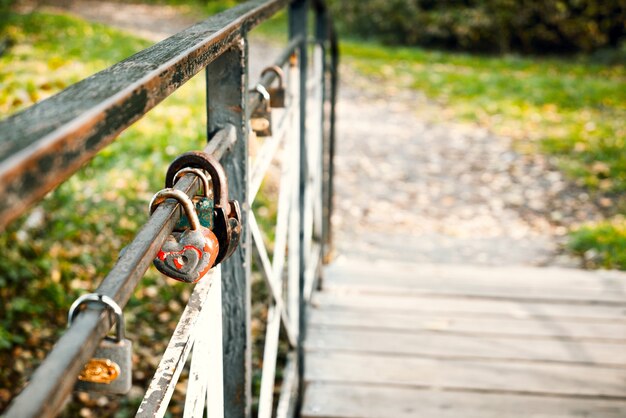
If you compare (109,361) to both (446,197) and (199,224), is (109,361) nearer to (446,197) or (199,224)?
(199,224)

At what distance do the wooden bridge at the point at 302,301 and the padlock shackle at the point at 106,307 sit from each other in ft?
0.03

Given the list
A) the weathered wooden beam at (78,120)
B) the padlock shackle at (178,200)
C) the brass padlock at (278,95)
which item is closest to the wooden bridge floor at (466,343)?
the brass padlock at (278,95)

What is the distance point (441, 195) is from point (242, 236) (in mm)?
5290

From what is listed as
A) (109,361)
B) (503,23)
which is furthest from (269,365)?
(503,23)

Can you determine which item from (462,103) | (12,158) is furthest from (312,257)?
(462,103)

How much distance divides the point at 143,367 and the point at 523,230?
332cm

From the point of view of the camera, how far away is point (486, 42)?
13.7 meters

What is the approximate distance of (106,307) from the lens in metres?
0.74

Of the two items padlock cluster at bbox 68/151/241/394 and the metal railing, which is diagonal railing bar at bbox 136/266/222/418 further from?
padlock cluster at bbox 68/151/241/394

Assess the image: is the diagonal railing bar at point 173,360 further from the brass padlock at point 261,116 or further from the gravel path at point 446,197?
the gravel path at point 446,197

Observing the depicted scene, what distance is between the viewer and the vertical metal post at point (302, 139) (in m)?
2.68

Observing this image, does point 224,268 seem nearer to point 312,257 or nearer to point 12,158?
point 12,158

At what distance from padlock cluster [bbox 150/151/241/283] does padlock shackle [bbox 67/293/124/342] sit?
279 millimetres

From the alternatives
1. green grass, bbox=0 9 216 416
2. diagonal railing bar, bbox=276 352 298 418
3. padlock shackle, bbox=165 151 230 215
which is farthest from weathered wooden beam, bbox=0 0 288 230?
green grass, bbox=0 9 216 416
